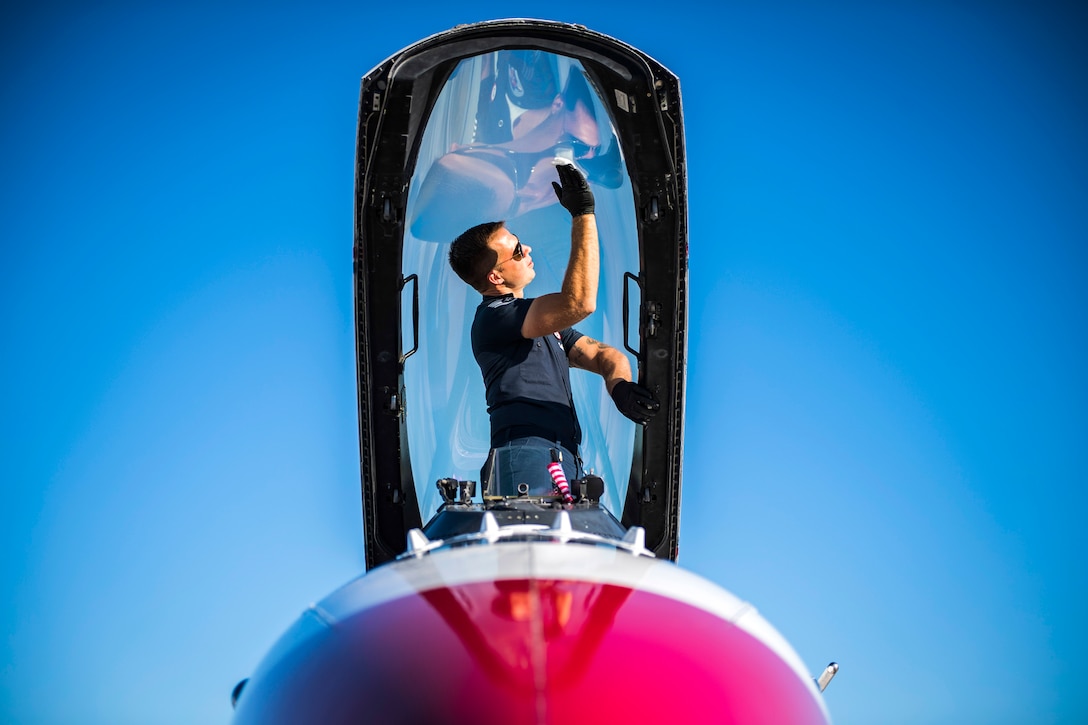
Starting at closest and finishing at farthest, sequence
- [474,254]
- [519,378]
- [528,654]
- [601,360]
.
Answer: [528,654]
[519,378]
[474,254]
[601,360]

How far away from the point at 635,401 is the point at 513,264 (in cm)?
112

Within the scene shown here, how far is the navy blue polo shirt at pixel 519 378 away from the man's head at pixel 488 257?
0.84 feet

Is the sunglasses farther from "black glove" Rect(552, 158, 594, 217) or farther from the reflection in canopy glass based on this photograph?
"black glove" Rect(552, 158, 594, 217)

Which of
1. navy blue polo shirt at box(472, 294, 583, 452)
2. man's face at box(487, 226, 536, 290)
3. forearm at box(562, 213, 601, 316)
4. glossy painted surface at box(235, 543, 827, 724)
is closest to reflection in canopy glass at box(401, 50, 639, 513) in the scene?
man's face at box(487, 226, 536, 290)

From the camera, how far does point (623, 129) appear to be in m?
5.46

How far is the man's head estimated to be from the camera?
5.46 m

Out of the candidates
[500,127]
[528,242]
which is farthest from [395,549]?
[500,127]

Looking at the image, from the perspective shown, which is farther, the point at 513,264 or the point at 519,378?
the point at 513,264

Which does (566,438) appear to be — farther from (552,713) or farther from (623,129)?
(552,713)

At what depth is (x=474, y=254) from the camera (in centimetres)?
562

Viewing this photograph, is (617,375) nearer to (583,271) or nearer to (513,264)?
(513,264)

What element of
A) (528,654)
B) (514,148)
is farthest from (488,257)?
(528,654)

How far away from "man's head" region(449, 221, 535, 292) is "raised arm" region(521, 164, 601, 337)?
2.42ft

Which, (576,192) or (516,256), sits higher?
(576,192)
